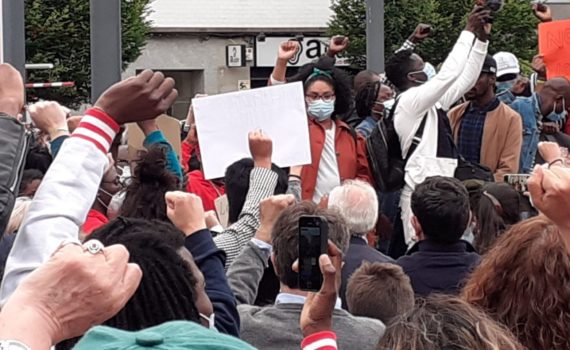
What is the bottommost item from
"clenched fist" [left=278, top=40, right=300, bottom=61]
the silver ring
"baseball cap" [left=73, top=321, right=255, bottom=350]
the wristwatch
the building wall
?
the building wall

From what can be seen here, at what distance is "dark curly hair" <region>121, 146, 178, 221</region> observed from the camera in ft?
13.4

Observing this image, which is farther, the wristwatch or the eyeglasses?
the eyeglasses

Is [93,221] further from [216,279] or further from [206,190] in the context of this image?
[206,190]

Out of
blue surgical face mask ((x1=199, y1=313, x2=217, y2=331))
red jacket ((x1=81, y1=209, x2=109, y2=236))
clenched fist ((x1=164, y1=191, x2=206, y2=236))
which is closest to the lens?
blue surgical face mask ((x1=199, y1=313, x2=217, y2=331))

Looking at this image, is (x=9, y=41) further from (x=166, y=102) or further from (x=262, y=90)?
(x=166, y=102)

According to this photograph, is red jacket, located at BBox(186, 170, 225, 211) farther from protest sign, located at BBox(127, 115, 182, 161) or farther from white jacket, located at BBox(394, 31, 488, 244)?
white jacket, located at BBox(394, 31, 488, 244)

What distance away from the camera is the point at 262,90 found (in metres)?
6.20

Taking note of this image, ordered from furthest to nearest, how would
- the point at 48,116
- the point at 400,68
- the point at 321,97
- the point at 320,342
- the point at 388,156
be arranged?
the point at 400,68 < the point at 321,97 < the point at 388,156 < the point at 48,116 < the point at 320,342

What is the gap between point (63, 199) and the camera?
2.49m

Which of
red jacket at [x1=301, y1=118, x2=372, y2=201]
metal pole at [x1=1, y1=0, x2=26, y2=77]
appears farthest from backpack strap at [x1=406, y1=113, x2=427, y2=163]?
metal pole at [x1=1, y1=0, x2=26, y2=77]

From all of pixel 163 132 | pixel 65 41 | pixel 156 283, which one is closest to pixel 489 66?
pixel 163 132

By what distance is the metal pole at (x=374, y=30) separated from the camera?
7.98 m

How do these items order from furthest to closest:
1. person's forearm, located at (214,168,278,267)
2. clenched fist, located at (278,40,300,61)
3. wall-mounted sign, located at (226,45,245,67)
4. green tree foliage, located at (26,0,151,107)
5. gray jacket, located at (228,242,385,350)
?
wall-mounted sign, located at (226,45,245,67)
green tree foliage, located at (26,0,151,107)
clenched fist, located at (278,40,300,61)
person's forearm, located at (214,168,278,267)
gray jacket, located at (228,242,385,350)

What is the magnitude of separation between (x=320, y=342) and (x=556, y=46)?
5.93 m
